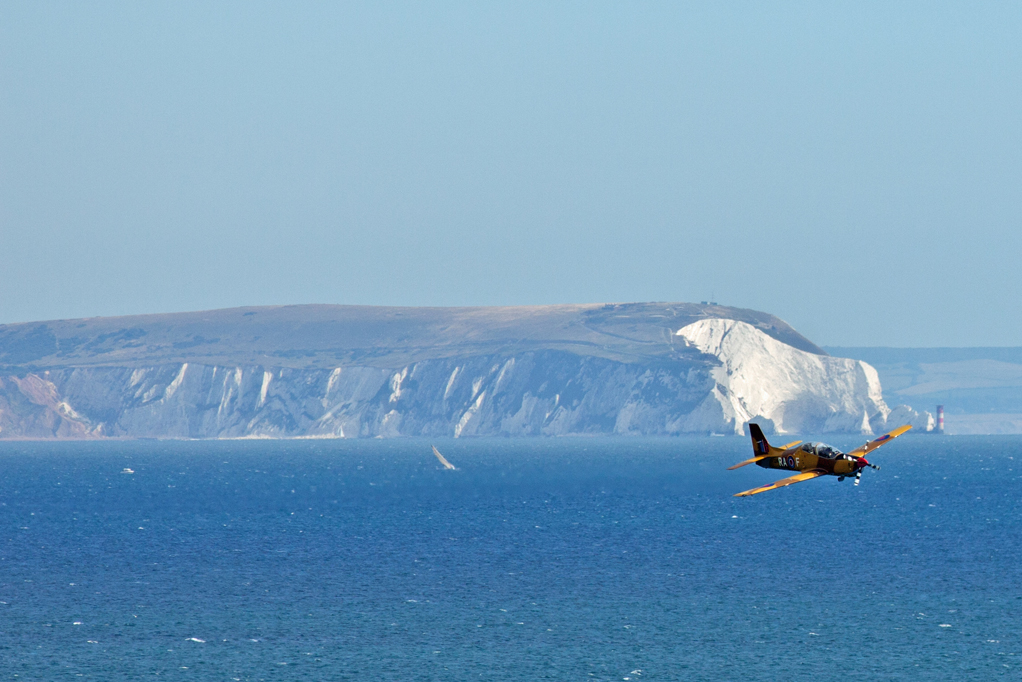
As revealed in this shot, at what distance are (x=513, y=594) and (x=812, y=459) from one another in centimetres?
4882

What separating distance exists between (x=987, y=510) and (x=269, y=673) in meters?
116

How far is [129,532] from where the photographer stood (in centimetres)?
14088

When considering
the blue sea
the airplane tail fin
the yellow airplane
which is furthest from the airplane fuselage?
the blue sea

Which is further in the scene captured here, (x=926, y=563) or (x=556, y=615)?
(x=926, y=563)

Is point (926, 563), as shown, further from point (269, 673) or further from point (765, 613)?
point (269, 673)

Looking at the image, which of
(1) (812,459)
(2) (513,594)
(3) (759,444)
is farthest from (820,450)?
(2) (513,594)

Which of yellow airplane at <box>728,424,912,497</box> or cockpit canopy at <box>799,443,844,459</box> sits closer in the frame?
yellow airplane at <box>728,424,912,497</box>

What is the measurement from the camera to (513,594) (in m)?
99.2

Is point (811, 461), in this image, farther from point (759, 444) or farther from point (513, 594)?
point (513, 594)

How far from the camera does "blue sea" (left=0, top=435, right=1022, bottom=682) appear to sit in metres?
77.6

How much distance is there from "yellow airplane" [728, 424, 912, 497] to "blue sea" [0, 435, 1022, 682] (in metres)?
23.3

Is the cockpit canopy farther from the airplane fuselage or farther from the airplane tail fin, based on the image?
the airplane tail fin

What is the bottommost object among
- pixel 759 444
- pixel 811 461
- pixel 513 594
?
pixel 513 594

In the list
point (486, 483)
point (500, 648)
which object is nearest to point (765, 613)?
point (500, 648)
